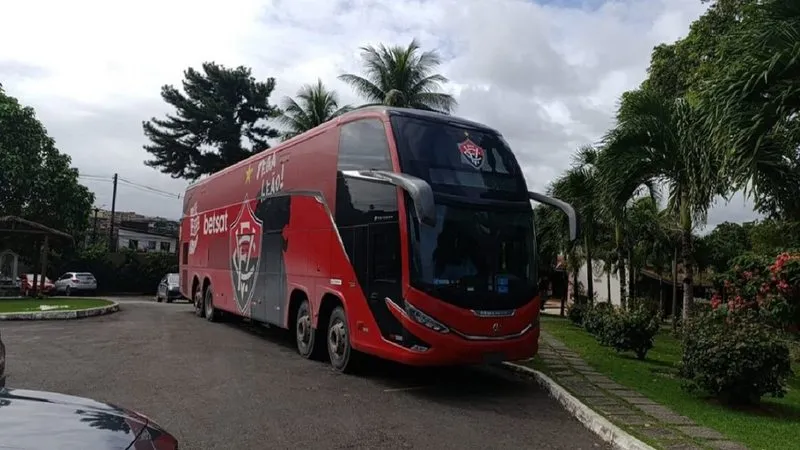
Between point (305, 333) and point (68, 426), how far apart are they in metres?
8.36

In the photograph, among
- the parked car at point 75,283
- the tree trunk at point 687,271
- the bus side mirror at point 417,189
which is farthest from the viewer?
the parked car at point 75,283

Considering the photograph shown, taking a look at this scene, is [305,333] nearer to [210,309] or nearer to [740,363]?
[740,363]

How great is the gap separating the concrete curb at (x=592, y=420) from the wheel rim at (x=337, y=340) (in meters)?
2.87

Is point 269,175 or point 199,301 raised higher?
point 269,175

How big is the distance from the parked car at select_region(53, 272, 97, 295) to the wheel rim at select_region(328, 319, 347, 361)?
32669 mm

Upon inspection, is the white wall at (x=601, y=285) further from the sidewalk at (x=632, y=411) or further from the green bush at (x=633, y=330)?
the sidewalk at (x=632, y=411)

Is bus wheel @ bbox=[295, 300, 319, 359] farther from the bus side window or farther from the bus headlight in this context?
the bus headlight

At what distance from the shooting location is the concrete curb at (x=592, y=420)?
6.20m

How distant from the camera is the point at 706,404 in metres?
8.10

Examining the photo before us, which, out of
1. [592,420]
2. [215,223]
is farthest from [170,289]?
[592,420]

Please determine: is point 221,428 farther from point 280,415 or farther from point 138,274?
point 138,274

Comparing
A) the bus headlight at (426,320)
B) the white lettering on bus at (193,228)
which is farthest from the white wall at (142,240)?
the bus headlight at (426,320)

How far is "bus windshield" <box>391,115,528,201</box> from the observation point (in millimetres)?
9000

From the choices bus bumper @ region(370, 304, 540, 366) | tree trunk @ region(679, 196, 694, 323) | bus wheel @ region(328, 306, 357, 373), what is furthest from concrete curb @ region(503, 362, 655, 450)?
tree trunk @ region(679, 196, 694, 323)
